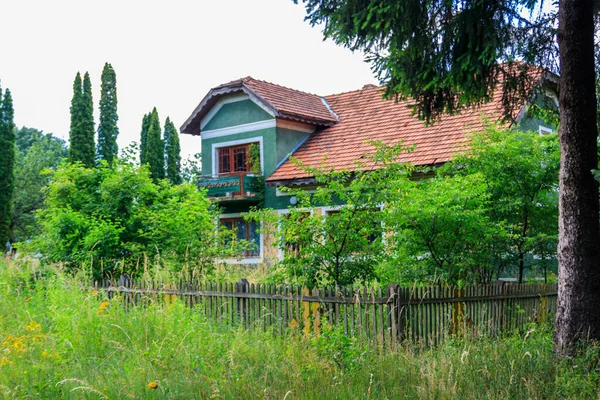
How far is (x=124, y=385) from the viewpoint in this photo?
6406mm

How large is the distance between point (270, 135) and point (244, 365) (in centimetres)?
1716

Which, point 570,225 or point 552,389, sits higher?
point 570,225

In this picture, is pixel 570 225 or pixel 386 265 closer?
pixel 570 225

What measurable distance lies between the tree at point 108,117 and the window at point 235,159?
15.7 meters

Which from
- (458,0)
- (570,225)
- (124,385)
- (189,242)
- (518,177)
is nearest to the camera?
(124,385)

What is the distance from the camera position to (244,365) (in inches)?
279

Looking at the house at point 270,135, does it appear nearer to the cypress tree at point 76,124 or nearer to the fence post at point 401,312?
the cypress tree at point 76,124

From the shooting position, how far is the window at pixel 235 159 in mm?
24516

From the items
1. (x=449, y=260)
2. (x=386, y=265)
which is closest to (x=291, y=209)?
(x=386, y=265)

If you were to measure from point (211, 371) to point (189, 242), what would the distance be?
6477 millimetres

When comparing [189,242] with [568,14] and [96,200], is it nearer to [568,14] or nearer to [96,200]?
[96,200]

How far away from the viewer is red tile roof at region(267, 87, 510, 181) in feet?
65.2

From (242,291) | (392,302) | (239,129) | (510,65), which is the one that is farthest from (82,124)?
(392,302)

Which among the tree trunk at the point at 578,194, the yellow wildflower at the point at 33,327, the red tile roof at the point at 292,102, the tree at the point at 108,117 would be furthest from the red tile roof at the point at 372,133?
the tree at the point at 108,117
